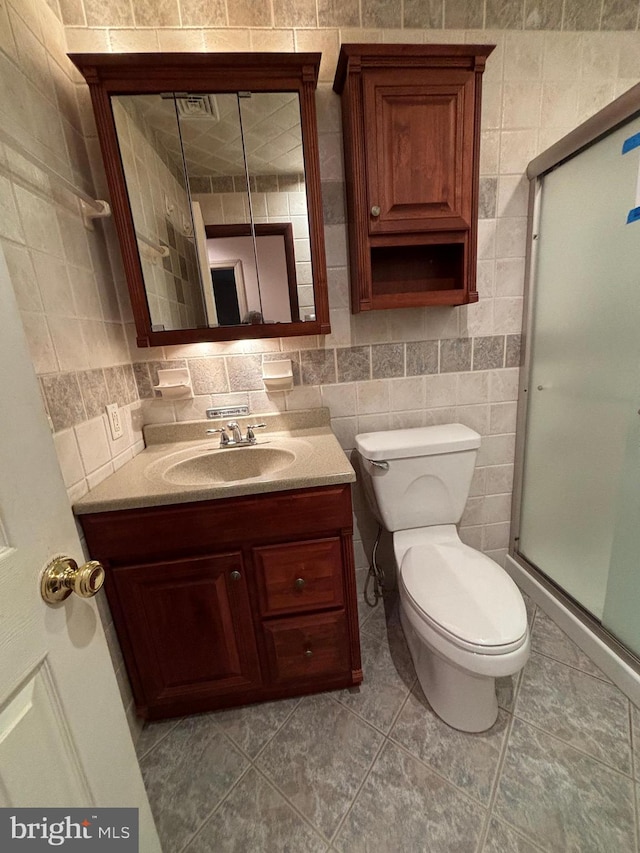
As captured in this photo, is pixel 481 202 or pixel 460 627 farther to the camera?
pixel 481 202

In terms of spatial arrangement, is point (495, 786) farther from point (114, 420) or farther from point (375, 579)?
point (114, 420)

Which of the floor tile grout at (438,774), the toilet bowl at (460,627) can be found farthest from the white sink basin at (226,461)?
the floor tile grout at (438,774)

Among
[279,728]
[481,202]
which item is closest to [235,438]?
[279,728]

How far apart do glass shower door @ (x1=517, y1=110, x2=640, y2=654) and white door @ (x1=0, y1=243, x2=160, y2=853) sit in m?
1.48

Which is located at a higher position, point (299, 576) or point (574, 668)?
point (299, 576)

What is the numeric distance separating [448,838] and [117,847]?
2.57 feet

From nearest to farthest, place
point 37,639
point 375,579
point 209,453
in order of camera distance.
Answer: point 37,639, point 209,453, point 375,579

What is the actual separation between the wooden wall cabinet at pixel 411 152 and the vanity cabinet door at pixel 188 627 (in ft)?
3.35

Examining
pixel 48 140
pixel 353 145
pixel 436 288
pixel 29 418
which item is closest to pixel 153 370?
pixel 48 140

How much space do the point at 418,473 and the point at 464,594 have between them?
413mm

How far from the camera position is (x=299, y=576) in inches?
41.5

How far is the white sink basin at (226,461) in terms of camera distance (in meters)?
1.21

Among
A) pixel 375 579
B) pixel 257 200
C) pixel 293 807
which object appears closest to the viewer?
pixel 293 807

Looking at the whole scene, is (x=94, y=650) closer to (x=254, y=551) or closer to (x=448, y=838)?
(x=254, y=551)
